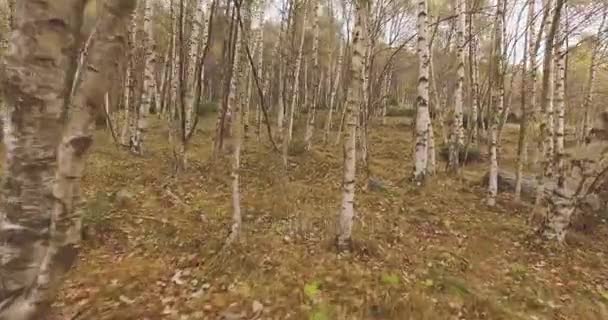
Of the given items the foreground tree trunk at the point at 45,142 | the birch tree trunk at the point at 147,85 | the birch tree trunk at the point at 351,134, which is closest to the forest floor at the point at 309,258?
Answer: the birch tree trunk at the point at 351,134

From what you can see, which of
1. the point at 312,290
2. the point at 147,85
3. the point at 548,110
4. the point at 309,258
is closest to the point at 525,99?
the point at 548,110

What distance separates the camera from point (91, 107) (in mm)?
2283

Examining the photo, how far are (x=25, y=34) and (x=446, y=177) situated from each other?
437 inches

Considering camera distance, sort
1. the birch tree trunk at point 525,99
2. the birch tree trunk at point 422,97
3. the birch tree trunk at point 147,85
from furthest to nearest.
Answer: the birch tree trunk at point 147,85 < the birch tree trunk at point 422,97 < the birch tree trunk at point 525,99

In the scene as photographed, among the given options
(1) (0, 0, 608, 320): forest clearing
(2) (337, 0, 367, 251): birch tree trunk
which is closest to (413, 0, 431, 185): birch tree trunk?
(1) (0, 0, 608, 320): forest clearing

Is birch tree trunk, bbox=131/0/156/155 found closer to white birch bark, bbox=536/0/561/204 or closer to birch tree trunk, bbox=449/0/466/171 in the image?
birch tree trunk, bbox=449/0/466/171

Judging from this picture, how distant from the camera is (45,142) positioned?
2.27 m

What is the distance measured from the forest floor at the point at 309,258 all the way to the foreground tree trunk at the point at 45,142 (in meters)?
1.89

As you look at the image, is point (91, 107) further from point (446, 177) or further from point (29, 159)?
point (446, 177)

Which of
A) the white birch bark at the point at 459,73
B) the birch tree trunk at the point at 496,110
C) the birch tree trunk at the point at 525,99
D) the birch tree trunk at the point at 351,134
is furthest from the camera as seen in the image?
the white birch bark at the point at 459,73

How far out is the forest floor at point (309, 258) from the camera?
14.3ft

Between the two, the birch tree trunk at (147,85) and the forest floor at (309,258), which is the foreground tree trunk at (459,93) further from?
the birch tree trunk at (147,85)

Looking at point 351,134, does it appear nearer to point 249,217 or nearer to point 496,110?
point 249,217

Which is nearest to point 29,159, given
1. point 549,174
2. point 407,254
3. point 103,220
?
point 103,220
